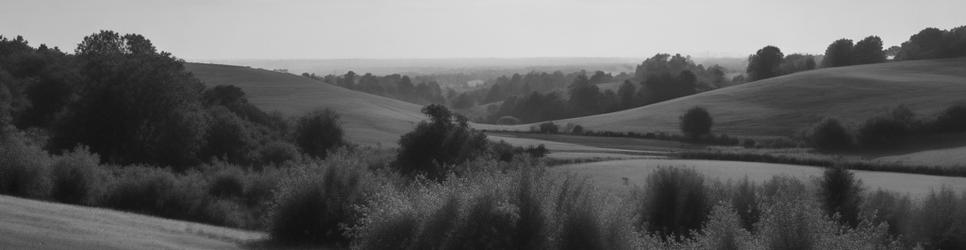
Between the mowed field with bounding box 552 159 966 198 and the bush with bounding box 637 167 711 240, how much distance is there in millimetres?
8225

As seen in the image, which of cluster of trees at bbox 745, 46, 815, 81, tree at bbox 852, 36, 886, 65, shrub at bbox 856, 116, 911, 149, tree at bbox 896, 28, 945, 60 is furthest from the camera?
cluster of trees at bbox 745, 46, 815, 81

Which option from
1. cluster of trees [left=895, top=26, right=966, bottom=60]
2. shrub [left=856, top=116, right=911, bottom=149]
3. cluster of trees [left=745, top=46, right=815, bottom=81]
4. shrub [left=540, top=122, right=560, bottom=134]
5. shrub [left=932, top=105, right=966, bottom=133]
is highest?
cluster of trees [left=895, top=26, right=966, bottom=60]

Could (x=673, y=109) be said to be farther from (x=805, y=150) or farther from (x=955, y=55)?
(x=955, y=55)

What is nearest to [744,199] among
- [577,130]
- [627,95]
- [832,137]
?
[832,137]

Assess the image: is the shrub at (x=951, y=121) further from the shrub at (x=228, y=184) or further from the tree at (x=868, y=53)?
the tree at (x=868, y=53)

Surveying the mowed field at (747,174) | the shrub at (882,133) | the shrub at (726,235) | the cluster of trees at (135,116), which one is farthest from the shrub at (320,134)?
the shrub at (726,235)

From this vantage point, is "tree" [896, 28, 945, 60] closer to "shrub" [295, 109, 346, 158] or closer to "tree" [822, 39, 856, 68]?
"tree" [822, 39, 856, 68]

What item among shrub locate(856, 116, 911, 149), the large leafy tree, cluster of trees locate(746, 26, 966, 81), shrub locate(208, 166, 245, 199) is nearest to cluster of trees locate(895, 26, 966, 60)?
cluster of trees locate(746, 26, 966, 81)

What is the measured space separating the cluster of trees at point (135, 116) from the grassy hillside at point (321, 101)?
15207 millimetres

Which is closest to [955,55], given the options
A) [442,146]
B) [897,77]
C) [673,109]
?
[897,77]

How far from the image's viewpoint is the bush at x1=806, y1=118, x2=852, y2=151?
226ft

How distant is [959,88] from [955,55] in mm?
35975

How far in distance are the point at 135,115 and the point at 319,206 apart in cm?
3449

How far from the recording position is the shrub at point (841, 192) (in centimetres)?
3272
